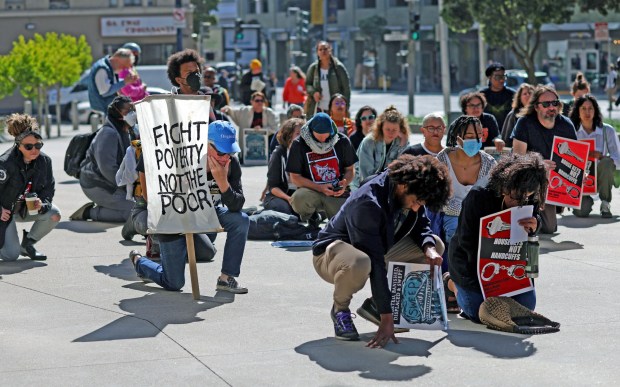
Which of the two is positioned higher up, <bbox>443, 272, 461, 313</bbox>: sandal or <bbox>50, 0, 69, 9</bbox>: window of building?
<bbox>50, 0, 69, 9</bbox>: window of building

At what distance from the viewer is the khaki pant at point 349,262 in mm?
8000

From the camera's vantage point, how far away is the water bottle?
8648 mm

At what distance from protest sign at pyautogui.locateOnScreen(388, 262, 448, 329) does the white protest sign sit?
2091 millimetres

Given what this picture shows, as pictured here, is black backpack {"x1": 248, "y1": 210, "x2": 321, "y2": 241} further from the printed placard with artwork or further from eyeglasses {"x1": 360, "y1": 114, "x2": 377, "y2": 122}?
the printed placard with artwork

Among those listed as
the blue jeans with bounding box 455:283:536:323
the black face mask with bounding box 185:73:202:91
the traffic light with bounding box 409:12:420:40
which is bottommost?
the blue jeans with bounding box 455:283:536:323

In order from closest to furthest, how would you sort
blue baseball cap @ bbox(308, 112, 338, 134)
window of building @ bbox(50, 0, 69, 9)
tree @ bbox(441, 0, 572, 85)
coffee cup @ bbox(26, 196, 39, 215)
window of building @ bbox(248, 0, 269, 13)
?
coffee cup @ bbox(26, 196, 39, 215)
blue baseball cap @ bbox(308, 112, 338, 134)
tree @ bbox(441, 0, 572, 85)
window of building @ bbox(50, 0, 69, 9)
window of building @ bbox(248, 0, 269, 13)

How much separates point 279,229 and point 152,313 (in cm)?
405

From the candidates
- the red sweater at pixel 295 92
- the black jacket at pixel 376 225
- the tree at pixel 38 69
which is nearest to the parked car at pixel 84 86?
the tree at pixel 38 69

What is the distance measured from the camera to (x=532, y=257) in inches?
341

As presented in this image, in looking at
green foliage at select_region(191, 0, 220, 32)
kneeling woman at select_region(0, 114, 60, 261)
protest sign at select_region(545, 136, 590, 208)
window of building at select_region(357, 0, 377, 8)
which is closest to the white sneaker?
protest sign at select_region(545, 136, 590, 208)

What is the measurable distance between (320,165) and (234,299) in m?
3.65

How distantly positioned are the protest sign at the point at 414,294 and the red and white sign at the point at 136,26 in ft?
170

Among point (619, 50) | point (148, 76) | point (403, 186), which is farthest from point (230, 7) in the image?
point (403, 186)

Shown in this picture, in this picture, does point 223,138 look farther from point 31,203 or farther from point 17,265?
point 17,265
